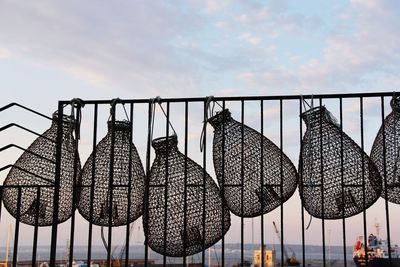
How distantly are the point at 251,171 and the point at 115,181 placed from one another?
1.05m

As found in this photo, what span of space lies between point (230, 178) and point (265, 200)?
287 mm

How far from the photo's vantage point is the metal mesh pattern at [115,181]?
3.74 meters

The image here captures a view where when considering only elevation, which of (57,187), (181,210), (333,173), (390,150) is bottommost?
(181,210)

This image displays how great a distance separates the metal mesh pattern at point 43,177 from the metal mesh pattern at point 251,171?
119cm

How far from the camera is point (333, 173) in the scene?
343 centimetres

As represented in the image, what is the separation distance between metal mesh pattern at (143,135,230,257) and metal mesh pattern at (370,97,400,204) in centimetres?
111

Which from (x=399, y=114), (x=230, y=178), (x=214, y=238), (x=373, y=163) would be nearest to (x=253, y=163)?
(x=230, y=178)

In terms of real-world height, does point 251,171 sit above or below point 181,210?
above

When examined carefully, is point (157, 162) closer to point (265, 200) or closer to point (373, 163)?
Answer: point (265, 200)

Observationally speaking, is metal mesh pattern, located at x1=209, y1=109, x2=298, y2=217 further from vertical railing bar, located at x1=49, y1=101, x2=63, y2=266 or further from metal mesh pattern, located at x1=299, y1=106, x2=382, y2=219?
vertical railing bar, located at x1=49, y1=101, x2=63, y2=266

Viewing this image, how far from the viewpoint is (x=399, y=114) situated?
348 cm

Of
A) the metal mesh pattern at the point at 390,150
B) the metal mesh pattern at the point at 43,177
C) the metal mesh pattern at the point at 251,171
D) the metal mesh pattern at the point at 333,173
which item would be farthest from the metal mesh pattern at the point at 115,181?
the metal mesh pattern at the point at 390,150

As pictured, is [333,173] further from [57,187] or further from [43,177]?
[43,177]

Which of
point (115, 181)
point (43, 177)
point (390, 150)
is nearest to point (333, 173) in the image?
point (390, 150)
